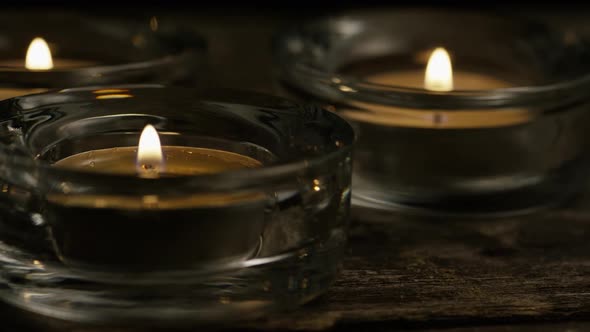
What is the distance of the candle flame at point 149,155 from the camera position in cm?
51

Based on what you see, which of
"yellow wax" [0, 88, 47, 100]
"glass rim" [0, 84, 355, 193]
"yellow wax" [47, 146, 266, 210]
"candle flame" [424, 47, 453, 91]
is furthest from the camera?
"candle flame" [424, 47, 453, 91]

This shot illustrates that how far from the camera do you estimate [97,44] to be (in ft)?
2.69

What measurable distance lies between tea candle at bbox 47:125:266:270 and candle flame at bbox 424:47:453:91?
1.12ft

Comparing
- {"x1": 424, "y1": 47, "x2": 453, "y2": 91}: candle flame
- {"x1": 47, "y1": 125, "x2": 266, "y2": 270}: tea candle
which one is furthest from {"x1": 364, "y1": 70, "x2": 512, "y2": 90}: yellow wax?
{"x1": 47, "y1": 125, "x2": 266, "y2": 270}: tea candle

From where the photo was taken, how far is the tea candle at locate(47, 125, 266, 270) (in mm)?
436

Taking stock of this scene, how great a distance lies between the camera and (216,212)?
443 mm

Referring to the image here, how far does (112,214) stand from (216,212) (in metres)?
0.05

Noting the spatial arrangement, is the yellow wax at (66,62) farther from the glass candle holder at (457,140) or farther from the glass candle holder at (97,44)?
the glass candle holder at (457,140)

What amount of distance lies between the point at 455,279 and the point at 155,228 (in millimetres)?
194

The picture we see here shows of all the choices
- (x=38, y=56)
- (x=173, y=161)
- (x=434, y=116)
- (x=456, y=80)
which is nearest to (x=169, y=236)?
(x=173, y=161)

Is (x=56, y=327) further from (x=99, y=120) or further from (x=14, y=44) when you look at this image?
(x=14, y=44)

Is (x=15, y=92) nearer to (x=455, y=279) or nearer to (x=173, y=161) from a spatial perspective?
(x=173, y=161)

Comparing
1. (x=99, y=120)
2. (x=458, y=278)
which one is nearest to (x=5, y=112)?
(x=99, y=120)

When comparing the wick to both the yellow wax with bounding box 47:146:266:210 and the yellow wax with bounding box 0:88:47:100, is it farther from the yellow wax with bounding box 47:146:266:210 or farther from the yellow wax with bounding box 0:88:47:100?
the yellow wax with bounding box 0:88:47:100
